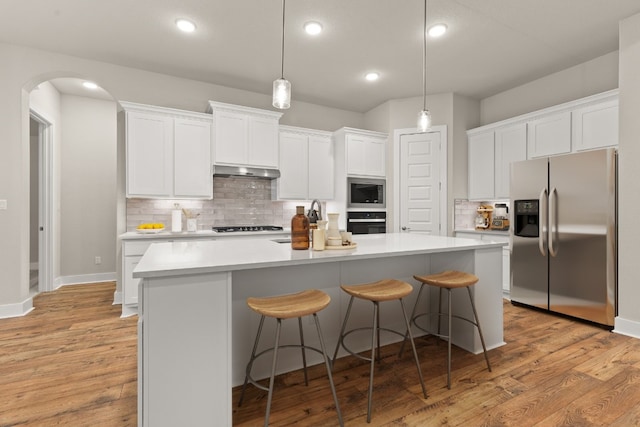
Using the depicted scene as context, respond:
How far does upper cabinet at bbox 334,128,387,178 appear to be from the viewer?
482cm

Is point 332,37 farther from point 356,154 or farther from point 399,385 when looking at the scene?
point 399,385

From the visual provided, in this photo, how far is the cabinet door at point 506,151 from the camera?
4.12m

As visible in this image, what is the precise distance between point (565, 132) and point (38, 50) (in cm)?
608

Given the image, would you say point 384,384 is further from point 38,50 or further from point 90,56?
point 38,50

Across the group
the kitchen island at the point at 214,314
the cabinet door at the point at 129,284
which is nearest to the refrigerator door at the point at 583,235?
the kitchen island at the point at 214,314

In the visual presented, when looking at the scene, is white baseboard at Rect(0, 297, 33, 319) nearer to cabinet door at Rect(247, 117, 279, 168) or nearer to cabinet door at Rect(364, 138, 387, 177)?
cabinet door at Rect(247, 117, 279, 168)

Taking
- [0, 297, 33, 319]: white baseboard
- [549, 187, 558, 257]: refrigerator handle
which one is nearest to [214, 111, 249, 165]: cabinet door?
[0, 297, 33, 319]: white baseboard

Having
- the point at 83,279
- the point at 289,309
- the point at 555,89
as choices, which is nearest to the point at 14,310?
the point at 83,279

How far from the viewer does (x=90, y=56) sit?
368 cm

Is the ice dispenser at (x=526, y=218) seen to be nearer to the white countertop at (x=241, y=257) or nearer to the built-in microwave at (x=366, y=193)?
the white countertop at (x=241, y=257)

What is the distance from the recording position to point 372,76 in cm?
419

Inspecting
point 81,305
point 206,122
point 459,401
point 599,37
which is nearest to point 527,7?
point 599,37

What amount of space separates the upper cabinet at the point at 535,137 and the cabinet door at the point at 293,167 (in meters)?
2.53

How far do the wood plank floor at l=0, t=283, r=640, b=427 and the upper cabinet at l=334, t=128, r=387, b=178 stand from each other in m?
2.80
